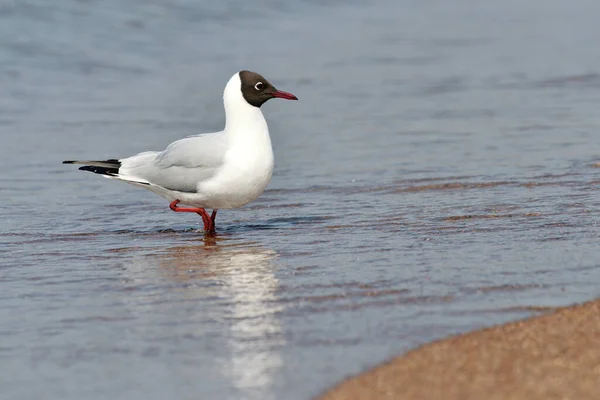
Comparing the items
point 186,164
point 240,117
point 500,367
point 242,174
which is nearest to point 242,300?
point 500,367

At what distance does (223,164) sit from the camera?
7.60 metres

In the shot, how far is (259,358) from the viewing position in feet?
15.3

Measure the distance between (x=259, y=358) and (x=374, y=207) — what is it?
11.7ft

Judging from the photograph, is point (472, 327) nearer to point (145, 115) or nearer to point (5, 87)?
point (145, 115)

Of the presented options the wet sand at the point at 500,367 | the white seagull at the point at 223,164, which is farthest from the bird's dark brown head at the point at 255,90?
the wet sand at the point at 500,367

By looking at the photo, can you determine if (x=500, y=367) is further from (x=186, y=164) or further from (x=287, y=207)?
(x=287, y=207)

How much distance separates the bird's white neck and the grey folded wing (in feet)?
0.32

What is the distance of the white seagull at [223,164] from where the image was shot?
24.9ft

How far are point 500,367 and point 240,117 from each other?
381 cm

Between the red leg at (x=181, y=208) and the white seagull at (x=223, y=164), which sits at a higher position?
the white seagull at (x=223, y=164)

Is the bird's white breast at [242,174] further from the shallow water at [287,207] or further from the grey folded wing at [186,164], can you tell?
the shallow water at [287,207]

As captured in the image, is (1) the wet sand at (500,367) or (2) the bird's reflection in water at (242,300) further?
(2) the bird's reflection in water at (242,300)

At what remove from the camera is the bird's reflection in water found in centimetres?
452

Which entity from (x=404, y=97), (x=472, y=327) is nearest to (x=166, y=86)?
(x=404, y=97)
